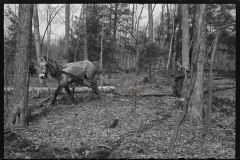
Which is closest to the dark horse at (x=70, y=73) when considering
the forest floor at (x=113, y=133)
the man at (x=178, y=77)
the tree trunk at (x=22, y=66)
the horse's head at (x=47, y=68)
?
the horse's head at (x=47, y=68)

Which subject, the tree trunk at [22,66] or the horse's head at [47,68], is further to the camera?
the horse's head at [47,68]

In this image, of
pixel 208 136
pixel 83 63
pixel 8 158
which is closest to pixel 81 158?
pixel 8 158

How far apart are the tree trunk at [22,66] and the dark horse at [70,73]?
1.87 metres

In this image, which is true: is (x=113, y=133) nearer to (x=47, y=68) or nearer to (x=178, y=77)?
(x=47, y=68)

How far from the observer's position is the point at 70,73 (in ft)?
33.7

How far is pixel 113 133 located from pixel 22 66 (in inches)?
141

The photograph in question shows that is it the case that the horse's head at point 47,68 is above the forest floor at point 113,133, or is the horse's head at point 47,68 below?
above

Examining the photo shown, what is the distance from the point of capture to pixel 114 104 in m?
10.2

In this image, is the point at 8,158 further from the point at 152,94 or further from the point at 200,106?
the point at 152,94

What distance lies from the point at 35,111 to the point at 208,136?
6545mm

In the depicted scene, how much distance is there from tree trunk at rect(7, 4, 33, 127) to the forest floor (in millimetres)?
454

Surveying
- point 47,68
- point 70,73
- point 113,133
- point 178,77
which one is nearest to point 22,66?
point 47,68

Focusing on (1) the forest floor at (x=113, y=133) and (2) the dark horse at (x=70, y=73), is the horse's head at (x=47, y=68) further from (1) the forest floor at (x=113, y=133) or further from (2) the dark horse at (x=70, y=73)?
(1) the forest floor at (x=113, y=133)

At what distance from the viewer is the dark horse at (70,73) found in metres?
9.62
